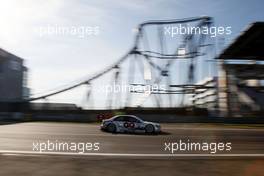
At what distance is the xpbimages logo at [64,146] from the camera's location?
13783 mm

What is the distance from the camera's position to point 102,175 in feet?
29.1

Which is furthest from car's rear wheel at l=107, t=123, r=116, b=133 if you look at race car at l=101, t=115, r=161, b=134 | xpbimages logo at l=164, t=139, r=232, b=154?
xpbimages logo at l=164, t=139, r=232, b=154

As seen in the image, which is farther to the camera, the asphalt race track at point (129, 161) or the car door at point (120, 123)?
the car door at point (120, 123)

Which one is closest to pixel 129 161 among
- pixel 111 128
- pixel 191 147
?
pixel 191 147

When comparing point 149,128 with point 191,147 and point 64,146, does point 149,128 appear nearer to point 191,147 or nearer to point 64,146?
point 191,147

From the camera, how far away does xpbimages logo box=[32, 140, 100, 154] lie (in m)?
13.8

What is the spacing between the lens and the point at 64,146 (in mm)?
14891

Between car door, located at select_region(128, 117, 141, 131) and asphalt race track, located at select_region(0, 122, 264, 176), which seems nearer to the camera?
asphalt race track, located at select_region(0, 122, 264, 176)

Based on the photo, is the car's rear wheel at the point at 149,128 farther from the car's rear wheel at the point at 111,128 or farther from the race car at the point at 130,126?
the car's rear wheel at the point at 111,128

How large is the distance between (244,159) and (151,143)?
5.00 m

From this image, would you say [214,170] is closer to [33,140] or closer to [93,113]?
[33,140]

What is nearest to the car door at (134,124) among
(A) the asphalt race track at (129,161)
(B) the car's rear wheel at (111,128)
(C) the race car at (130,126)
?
(C) the race car at (130,126)

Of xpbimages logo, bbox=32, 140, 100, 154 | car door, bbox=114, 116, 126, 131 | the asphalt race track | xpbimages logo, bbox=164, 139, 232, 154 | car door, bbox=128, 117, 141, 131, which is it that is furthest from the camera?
car door, bbox=114, 116, 126, 131

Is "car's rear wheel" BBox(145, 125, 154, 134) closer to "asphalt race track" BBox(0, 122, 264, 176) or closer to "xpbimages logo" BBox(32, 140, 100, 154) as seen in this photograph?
"asphalt race track" BBox(0, 122, 264, 176)
